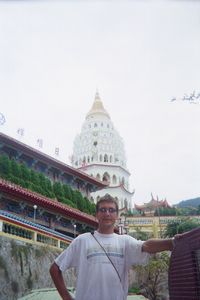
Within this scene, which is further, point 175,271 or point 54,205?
point 54,205

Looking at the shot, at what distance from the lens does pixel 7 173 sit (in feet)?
78.9

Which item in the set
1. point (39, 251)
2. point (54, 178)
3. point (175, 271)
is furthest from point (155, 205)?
point (175, 271)

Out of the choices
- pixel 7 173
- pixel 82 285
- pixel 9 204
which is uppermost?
pixel 7 173

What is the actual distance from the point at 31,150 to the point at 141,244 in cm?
2379

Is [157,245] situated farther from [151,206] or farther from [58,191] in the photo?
[151,206]

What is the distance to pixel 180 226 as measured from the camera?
36.7 metres

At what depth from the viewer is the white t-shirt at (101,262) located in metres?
2.97

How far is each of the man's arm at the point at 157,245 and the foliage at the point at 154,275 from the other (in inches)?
767

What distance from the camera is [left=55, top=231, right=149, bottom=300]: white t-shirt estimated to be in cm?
297

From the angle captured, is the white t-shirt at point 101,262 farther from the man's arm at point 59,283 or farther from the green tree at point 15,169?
the green tree at point 15,169

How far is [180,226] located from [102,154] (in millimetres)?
22501

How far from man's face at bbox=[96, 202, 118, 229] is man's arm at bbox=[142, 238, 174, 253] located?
33 centimetres

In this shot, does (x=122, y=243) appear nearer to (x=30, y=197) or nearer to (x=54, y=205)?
(x=30, y=197)

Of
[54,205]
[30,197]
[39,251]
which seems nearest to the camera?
[39,251]
